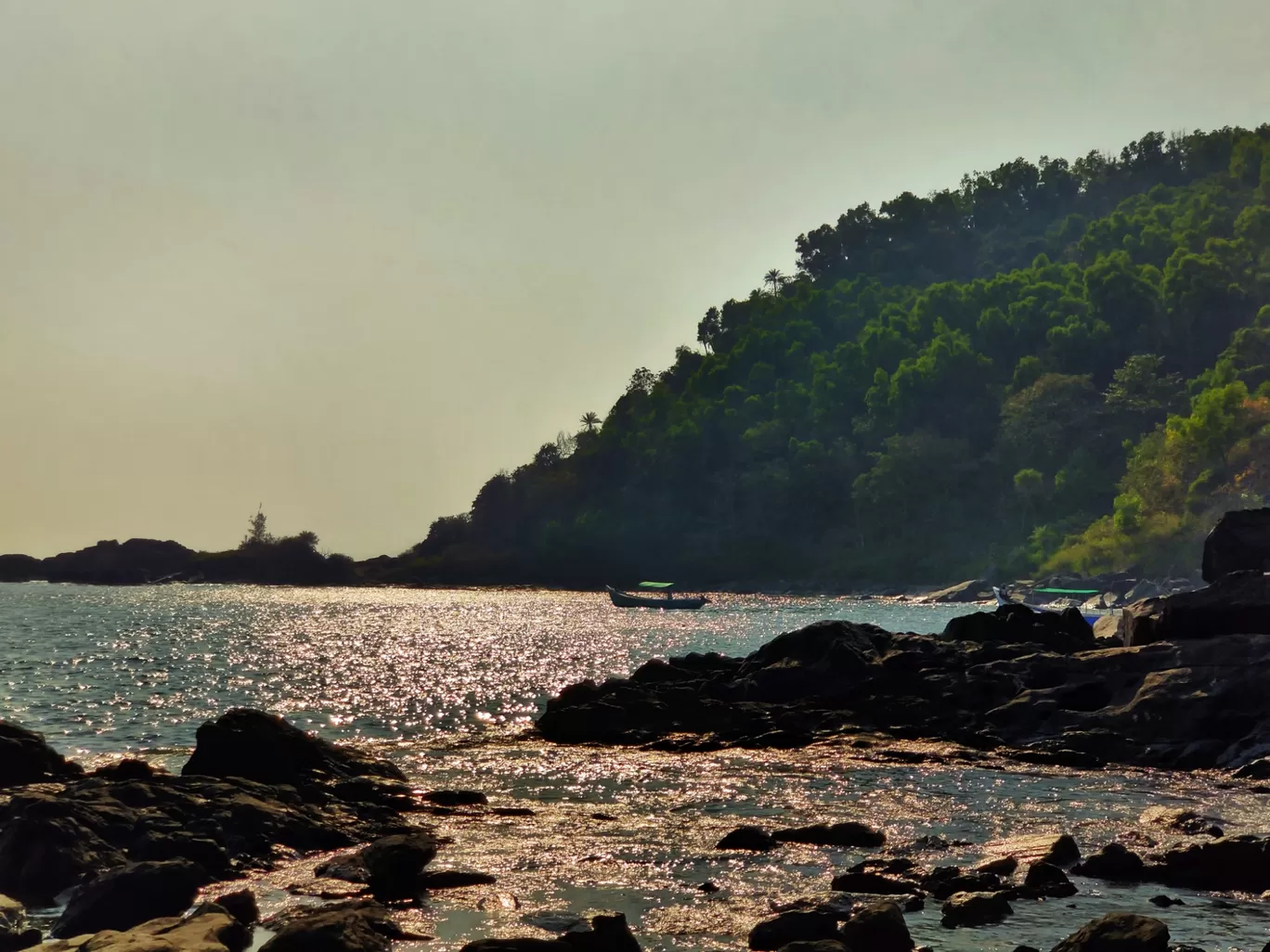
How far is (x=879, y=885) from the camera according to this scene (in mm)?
Answer: 19078

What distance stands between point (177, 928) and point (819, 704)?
29.7m

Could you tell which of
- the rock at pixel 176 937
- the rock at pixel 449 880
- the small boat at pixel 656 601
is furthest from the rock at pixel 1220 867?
the small boat at pixel 656 601

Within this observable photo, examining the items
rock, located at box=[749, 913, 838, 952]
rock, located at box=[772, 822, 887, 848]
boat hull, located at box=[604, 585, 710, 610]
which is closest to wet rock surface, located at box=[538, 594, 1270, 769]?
rock, located at box=[772, 822, 887, 848]

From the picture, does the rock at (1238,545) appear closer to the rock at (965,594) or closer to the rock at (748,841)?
the rock at (748,841)

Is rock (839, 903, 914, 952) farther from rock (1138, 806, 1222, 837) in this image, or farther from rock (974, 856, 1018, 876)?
rock (1138, 806, 1222, 837)

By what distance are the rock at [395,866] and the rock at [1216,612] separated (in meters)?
27.9

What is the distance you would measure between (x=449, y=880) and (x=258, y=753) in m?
8.69

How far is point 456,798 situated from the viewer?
90.6ft

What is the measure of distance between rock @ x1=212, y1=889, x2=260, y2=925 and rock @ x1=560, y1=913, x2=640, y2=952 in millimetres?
4926

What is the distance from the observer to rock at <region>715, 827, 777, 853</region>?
22766 mm

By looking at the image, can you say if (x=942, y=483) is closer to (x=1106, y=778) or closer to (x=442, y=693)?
(x=442, y=693)

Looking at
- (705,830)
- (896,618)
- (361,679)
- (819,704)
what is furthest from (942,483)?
(705,830)

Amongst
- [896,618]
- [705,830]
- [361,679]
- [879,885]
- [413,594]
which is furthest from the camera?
[413,594]

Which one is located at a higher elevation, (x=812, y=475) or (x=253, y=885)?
(x=812, y=475)
